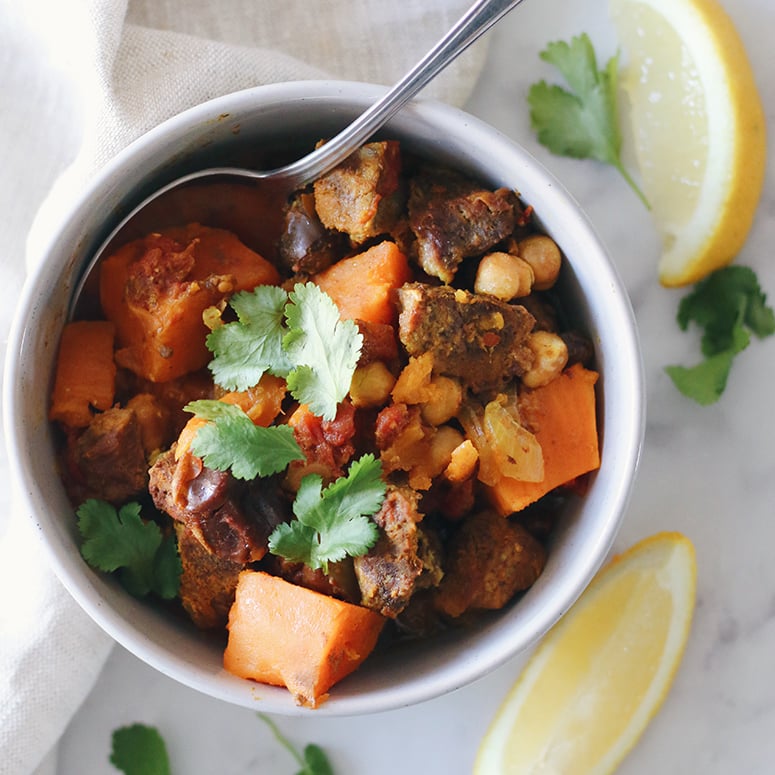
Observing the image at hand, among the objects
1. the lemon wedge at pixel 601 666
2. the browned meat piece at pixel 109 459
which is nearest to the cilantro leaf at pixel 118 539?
the browned meat piece at pixel 109 459

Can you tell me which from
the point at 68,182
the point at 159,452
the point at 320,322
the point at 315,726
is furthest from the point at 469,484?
the point at 68,182

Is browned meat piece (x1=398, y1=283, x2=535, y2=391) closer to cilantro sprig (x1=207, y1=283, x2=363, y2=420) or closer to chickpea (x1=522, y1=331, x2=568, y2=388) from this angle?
chickpea (x1=522, y1=331, x2=568, y2=388)

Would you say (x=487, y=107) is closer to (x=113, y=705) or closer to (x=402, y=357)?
(x=402, y=357)

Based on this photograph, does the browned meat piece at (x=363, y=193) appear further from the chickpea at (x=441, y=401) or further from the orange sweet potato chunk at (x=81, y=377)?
the orange sweet potato chunk at (x=81, y=377)

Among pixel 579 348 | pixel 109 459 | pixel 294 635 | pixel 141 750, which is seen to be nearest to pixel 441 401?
pixel 579 348

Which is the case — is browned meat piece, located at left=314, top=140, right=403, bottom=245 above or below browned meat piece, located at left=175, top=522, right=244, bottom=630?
above

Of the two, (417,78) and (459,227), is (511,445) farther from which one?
(417,78)

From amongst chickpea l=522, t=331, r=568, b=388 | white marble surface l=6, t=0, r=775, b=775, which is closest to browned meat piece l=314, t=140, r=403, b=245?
chickpea l=522, t=331, r=568, b=388

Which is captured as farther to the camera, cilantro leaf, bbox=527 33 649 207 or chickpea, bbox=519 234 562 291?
cilantro leaf, bbox=527 33 649 207
